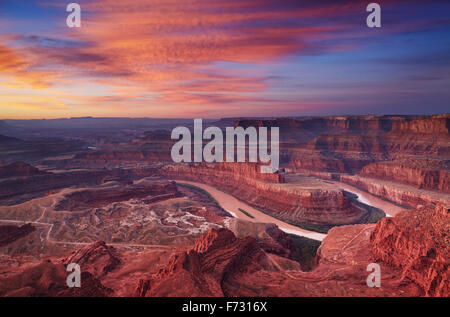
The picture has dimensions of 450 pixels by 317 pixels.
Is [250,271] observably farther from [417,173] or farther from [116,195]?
[417,173]

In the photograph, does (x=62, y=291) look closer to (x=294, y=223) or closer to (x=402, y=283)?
(x=402, y=283)

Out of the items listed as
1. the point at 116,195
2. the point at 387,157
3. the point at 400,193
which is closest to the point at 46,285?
the point at 116,195

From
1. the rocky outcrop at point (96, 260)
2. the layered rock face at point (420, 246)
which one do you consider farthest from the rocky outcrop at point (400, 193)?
the rocky outcrop at point (96, 260)

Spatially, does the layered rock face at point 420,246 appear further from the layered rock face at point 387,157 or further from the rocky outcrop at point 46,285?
the layered rock face at point 387,157

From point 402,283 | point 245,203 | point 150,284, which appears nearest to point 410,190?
point 245,203

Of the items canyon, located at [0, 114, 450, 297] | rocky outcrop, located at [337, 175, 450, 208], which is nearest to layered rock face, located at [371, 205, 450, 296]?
canyon, located at [0, 114, 450, 297]
